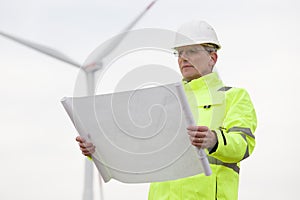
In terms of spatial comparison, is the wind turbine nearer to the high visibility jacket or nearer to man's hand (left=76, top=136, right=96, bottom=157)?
man's hand (left=76, top=136, right=96, bottom=157)

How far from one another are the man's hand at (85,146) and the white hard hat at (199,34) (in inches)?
43.6

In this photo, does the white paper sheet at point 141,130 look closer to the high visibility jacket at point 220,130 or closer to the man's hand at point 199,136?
the man's hand at point 199,136

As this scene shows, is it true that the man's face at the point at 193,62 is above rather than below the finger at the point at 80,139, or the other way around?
above

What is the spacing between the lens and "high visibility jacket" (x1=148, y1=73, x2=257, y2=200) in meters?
5.06

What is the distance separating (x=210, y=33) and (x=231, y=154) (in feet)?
3.85

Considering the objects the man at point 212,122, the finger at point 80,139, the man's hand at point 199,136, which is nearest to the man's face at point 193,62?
the man at point 212,122

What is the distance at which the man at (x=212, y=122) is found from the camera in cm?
503

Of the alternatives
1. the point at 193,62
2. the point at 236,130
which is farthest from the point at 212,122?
the point at 193,62

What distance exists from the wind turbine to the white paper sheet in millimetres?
231

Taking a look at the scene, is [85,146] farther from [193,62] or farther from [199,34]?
[199,34]

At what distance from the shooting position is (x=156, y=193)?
5355mm

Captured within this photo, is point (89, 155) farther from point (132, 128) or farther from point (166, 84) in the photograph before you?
point (166, 84)

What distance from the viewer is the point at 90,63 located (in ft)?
17.5

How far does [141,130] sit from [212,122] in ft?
2.13
